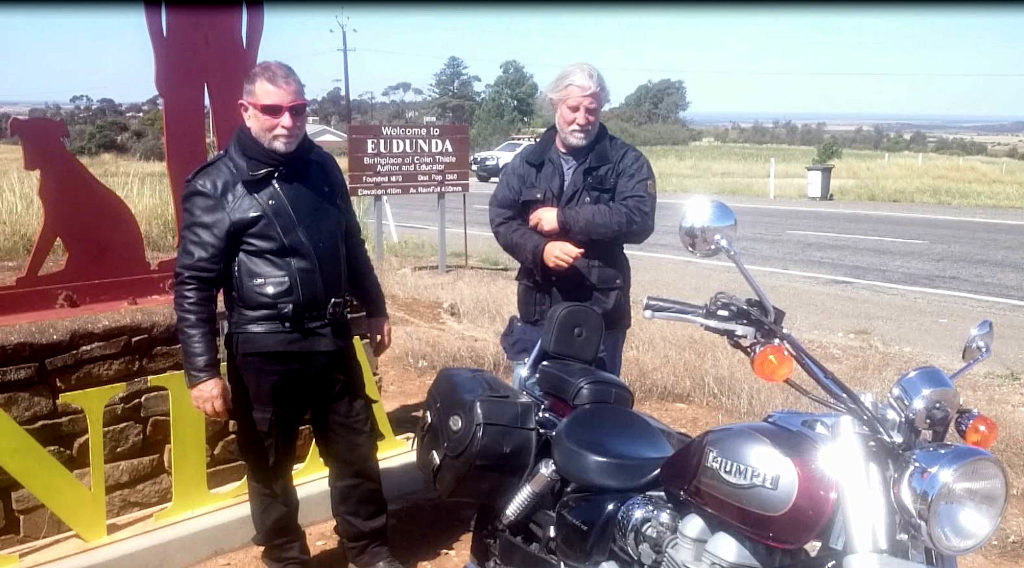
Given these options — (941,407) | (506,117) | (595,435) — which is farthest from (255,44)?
(506,117)

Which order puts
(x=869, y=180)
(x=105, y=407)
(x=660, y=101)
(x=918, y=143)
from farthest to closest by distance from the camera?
1. (x=660, y=101)
2. (x=918, y=143)
3. (x=869, y=180)
4. (x=105, y=407)

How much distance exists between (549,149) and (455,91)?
44177 millimetres

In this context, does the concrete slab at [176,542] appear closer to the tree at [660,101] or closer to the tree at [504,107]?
the tree at [504,107]

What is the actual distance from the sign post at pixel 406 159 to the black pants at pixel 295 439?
7.03 metres

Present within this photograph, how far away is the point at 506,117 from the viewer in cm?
4216

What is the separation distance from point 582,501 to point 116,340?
235cm

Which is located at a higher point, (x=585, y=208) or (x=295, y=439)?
(x=585, y=208)

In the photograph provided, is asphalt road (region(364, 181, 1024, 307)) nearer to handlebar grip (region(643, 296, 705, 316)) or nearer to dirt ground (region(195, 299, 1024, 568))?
dirt ground (region(195, 299, 1024, 568))

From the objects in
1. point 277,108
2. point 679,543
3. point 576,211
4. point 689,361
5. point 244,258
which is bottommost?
point 689,361

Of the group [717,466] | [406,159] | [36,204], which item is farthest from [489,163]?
[717,466]

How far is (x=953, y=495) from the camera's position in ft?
6.75

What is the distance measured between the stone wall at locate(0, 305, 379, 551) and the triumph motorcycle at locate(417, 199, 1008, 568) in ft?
5.31

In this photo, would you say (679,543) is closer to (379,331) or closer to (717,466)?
(717,466)

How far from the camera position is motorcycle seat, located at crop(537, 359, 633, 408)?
3.05 m
